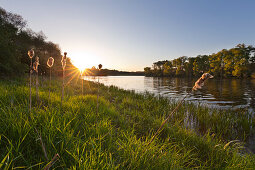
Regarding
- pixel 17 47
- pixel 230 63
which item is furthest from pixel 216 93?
pixel 230 63

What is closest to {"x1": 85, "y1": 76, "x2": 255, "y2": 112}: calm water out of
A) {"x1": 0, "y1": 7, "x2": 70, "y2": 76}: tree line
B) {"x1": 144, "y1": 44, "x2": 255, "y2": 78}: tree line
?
{"x1": 0, "y1": 7, "x2": 70, "y2": 76}: tree line

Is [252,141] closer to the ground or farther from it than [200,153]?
closer to the ground

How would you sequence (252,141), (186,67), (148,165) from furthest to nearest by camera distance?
(186,67) → (252,141) → (148,165)

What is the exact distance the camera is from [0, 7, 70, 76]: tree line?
11117mm

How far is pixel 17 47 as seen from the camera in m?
16.5

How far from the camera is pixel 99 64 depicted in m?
3.21

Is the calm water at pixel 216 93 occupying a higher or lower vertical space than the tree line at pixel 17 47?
lower

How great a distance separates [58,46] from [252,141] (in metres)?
46.3

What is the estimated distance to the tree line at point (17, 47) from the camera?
11117mm

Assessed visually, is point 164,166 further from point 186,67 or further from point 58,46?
point 186,67

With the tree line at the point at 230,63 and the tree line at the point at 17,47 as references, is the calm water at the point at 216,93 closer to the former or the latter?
the tree line at the point at 17,47

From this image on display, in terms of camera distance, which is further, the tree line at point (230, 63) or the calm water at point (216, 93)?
the tree line at point (230, 63)

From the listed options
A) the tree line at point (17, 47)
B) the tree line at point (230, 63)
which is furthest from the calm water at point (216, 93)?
the tree line at point (230, 63)

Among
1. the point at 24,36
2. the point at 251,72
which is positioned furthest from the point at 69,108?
the point at 251,72
